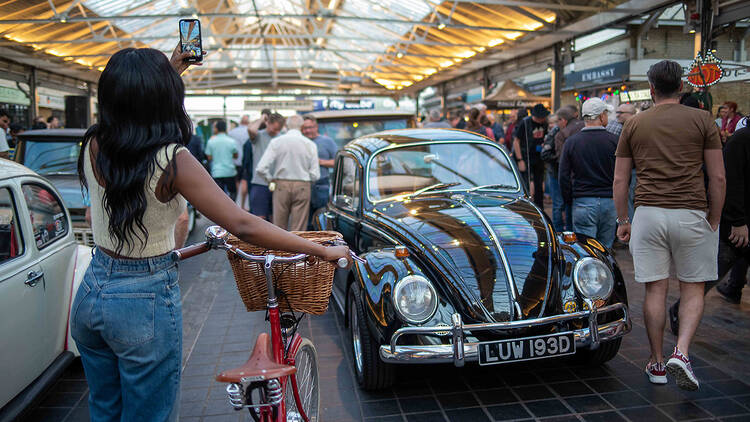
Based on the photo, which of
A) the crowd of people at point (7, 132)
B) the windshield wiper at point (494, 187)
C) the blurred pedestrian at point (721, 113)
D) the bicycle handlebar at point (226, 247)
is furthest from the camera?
the crowd of people at point (7, 132)

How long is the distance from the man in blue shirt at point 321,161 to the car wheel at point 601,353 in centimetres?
524

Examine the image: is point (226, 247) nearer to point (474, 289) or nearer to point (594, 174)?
point (474, 289)

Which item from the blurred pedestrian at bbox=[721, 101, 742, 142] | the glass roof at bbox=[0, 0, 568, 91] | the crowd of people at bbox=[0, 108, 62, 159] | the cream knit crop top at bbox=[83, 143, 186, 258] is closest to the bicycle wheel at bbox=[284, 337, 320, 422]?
the cream knit crop top at bbox=[83, 143, 186, 258]

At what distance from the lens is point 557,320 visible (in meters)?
3.66

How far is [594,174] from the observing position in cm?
595

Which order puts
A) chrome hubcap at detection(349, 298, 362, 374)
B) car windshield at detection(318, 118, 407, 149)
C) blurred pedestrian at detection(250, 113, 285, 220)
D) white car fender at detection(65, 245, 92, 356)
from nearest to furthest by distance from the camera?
white car fender at detection(65, 245, 92, 356) < chrome hubcap at detection(349, 298, 362, 374) < blurred pedestrian at detection(250, 113, 285, 220) < car windshield at detection(318, 118, 407, 149)

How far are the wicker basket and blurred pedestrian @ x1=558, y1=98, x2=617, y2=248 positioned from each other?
13.6 ft

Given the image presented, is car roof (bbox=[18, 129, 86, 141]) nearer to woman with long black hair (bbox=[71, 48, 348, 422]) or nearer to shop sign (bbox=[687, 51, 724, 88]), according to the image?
woman with long black hair (bbox=[71, 48, 348, 422])

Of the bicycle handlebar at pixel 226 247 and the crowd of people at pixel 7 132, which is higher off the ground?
the crowd of people at pixel 7 132

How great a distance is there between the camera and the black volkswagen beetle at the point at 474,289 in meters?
3.59

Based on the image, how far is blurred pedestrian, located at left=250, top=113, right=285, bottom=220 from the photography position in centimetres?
857

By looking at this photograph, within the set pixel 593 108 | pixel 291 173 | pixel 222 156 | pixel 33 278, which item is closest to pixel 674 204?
pixel 593 108

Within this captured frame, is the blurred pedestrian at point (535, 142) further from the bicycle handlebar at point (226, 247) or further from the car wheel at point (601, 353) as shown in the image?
the bicycle handlebar at point (226, 247)

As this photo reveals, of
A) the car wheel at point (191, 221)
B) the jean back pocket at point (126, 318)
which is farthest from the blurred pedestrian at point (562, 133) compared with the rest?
the jean back pocket at point (126, 318)
